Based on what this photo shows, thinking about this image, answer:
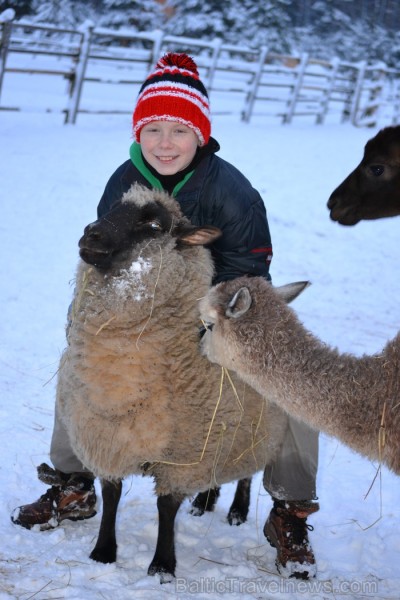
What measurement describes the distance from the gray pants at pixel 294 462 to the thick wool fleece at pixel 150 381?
306mm

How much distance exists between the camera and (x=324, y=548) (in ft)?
11.7

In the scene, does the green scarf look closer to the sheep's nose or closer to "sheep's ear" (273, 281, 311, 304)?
the sheep's nose

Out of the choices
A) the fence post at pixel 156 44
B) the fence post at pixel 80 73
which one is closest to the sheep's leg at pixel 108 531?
the fence post at pixel 80 73

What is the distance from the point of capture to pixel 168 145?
3.21 meters

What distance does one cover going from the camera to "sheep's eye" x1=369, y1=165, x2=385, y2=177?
4934 mm

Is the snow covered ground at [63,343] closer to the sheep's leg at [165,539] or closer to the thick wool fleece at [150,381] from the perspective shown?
the sheep's leg at [165,539]

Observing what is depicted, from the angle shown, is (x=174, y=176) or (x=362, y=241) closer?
(x=174, y=176)

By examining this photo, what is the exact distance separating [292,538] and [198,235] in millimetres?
1487

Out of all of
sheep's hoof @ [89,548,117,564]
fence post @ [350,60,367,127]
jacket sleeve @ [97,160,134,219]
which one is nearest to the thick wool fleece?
jacket sleeve @ [97,160,134,219]

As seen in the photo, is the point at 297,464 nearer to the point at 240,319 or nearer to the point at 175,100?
the point at 240,319

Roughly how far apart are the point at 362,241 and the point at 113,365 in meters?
7.47

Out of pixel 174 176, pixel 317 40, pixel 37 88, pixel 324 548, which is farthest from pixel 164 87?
pixel 317 40

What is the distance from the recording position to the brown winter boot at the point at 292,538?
10.8 feet

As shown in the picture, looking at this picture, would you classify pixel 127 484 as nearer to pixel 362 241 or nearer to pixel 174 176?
pixel 174 176
